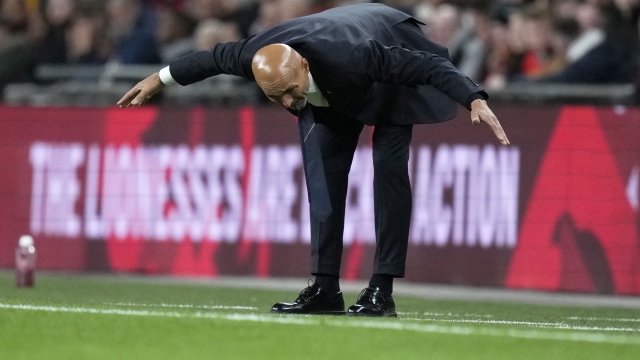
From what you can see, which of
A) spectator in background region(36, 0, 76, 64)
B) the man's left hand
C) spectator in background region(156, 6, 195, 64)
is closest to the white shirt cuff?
the man's left hand

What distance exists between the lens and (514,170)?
33.0 feet

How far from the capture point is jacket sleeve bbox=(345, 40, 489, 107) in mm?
5777

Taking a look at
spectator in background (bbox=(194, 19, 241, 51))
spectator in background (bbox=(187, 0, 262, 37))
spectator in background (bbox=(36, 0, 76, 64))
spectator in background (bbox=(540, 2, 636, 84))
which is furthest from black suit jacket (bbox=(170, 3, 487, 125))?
spectator in background (bbox=(36, 0, 76, 64))

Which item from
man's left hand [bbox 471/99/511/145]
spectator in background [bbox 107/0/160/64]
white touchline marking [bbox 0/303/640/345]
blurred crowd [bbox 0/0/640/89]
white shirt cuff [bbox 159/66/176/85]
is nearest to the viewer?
white touchline marking [bbox 0/303/640/345]

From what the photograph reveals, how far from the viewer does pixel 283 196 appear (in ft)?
35.3

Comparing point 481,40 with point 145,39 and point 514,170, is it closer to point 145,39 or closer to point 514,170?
point 514,170

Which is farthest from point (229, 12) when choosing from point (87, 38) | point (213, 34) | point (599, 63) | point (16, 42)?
point (599, 63)

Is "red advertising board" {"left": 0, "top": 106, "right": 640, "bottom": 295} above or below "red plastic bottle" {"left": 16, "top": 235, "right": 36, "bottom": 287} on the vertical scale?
above

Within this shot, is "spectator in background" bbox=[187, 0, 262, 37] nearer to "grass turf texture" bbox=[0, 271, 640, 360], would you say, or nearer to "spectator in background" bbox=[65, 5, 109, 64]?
"spectator in background" bbox=[65, 5, 109, 64]

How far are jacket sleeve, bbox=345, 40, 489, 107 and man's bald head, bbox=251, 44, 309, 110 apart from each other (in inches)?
8.6

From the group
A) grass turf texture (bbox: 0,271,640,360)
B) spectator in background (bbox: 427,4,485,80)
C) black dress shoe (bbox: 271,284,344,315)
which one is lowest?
grass turf texture (bbox: 0,271,640,360)

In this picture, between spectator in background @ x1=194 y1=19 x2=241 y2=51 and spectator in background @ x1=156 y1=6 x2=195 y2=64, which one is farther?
spectator in background @ x1=156 y1=6 x2=195 y2=64

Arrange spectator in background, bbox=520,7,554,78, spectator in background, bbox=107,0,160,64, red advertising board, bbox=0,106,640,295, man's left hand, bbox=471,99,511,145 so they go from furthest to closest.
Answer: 1. spectator in background, bbox=107,0,160,64
2. spectator in background, bbox=520,7,554,78
3. red advertising board, bbox=0,106,640,295
4. man's left hand, bbox=471,99,511,145

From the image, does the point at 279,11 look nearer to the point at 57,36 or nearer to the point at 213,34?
the point at 213,34
